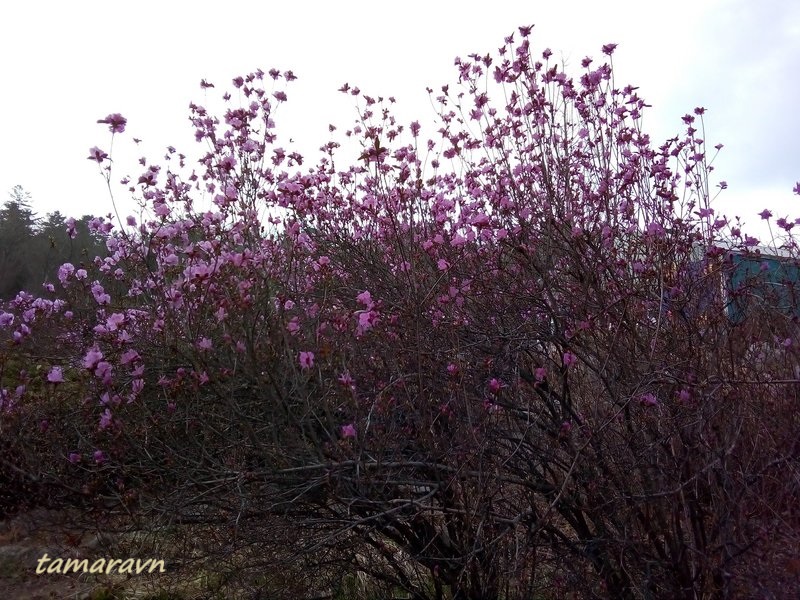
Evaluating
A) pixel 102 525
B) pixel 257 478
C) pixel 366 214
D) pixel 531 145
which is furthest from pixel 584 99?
pixel 102 525

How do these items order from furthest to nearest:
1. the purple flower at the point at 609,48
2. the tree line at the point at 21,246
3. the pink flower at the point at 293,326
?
the tree line at the point at 21,246
the purple flower at the point at 609,48
the pink flower at the point at 293,326

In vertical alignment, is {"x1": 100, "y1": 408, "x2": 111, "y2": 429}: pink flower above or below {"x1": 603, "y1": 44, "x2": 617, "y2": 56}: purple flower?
below

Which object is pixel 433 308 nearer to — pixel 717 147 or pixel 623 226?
pixel 623 226

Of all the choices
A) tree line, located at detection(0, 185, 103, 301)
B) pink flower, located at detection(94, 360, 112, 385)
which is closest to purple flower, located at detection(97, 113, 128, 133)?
pink flower, located at detection(94, 360, 112, 385)

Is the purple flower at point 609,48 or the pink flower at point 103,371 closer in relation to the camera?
the pink flower at point 103,371

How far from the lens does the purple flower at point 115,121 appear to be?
9.90 feet

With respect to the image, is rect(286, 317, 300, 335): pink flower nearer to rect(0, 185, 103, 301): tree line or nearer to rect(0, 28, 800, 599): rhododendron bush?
rect(0, 28, 800, 599): rhododendron bush

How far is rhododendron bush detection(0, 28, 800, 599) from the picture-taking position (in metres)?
2.75

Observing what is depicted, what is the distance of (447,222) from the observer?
4395 mm

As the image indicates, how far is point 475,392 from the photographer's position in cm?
329

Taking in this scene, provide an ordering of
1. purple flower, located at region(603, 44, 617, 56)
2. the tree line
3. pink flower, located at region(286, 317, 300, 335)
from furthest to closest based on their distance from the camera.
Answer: the tree line → purple flower, located at region(603, 44, 617, 56) → pink flower, located at region(286, 317, 300, 335)

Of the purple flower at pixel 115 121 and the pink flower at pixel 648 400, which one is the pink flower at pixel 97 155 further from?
the pink flower at pixel 648 400

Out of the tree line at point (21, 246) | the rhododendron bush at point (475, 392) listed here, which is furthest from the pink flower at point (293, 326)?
the tree line at point (21, 246)

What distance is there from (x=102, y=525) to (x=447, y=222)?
2.54m
